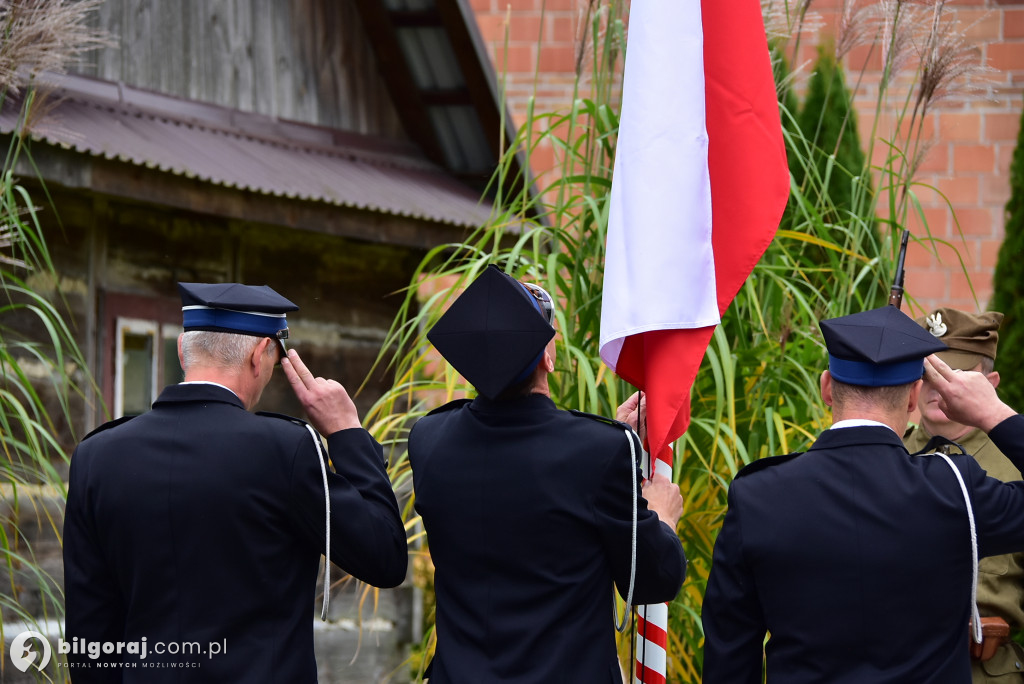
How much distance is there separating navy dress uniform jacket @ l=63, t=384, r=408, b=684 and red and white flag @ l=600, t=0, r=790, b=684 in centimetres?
78

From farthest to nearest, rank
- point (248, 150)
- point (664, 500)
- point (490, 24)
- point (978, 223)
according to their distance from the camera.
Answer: point (490, 24)
point (978, 223)
point (248, 150)
point (664, 500)

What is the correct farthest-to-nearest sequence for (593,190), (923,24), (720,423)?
1. (923,24)
2. (593,190)
3. (720,423)

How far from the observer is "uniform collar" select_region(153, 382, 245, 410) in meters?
2.50

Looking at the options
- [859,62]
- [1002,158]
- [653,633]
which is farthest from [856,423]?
[1002,158]

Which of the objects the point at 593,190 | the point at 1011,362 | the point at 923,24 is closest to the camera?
the point at 593,190

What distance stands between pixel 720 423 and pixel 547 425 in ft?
3.15

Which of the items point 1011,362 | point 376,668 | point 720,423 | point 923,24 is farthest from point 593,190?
point 376,668

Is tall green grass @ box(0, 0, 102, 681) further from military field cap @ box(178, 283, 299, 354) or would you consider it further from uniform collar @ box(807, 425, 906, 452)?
uniform collar @ box(807, 425, 906, 452)

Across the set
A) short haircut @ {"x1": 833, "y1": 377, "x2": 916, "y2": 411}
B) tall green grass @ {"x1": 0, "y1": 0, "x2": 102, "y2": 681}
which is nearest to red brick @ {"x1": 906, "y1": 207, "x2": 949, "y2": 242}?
tall green grass @ {"x1": 0, "y1": 0, "x2": 102, "y2": 681}

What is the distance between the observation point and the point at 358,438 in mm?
2529

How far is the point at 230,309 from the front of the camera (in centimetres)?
253

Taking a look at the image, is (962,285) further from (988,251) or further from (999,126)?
(999,126)

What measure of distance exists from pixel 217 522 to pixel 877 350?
124cm

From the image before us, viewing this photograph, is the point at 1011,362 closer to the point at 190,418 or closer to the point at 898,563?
the point at 898,563
